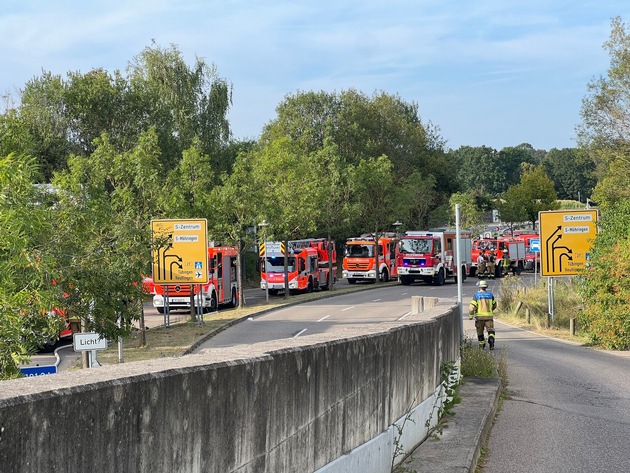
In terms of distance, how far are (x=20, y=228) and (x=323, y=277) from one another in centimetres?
4448

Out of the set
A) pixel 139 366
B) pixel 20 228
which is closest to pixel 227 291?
pixel 20 228

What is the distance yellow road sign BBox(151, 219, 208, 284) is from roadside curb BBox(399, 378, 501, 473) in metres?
18.0

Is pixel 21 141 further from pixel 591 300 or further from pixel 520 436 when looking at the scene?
pixel 591 300

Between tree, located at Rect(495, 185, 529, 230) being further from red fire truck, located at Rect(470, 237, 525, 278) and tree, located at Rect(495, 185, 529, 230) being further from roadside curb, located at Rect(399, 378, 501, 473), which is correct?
roadside curb, located at Rect(399, 378, 501, 473)

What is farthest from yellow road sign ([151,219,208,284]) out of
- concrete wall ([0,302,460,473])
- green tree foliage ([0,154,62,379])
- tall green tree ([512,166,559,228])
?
tall green tree ([512,166,559,228])

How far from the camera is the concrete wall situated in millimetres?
2877

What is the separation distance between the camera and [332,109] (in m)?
77.4

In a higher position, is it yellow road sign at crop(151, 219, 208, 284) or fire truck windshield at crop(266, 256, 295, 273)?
yellow road sign at crop(151, 219, 208, 284)

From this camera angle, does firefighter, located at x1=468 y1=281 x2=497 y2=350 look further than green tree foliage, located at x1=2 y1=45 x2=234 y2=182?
No

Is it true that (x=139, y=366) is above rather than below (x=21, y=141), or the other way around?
below

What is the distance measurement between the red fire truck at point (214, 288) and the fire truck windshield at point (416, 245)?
15646mm

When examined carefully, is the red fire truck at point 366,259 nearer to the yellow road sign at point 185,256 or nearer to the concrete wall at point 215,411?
the yellow road sign at point 185,256

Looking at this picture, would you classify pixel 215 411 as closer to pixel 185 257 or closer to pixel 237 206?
pixel 185 257

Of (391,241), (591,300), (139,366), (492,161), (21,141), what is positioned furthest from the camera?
(492,161)
